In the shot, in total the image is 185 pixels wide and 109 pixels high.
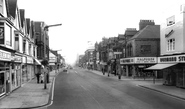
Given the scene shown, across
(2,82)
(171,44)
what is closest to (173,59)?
(171,44)

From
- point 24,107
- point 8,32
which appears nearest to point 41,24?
point 8,32

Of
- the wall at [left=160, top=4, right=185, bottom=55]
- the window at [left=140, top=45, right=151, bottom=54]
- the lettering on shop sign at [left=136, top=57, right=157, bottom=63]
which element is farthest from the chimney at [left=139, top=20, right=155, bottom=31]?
the wall at [left=160, top=4, right=185, bottom=55]

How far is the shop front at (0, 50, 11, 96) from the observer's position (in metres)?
15.3

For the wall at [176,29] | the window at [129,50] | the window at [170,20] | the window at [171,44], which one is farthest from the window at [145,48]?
the window at [170,20]

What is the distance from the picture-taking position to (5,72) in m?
16.4

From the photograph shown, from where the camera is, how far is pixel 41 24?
50.3 m

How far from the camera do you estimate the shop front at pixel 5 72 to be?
15281mm

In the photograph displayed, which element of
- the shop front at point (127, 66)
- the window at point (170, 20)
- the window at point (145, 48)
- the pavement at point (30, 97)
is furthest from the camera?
the shop front at point (127, 66)

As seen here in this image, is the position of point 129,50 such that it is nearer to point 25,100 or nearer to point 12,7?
point 12,7

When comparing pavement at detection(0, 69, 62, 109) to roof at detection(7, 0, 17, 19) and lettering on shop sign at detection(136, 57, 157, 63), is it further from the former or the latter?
lettering on shop sign at detection(136, 57, 157, 63)

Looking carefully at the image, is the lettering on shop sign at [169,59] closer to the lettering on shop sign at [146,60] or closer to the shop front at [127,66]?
the lettering on shop sign at [146,60]

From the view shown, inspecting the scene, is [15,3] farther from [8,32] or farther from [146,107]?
[146,107]

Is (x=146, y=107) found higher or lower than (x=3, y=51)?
lower

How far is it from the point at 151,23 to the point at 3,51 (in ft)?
120
